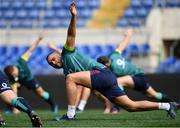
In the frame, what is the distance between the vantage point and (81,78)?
39.1ft

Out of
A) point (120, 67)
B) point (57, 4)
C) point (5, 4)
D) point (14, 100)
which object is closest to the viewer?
point (14, 100)

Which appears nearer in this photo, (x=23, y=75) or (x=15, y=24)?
(x=23, y=75)

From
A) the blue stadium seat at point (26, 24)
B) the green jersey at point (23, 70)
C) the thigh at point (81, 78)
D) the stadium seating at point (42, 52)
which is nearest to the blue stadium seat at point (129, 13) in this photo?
the stadium seating at point (42, 52)

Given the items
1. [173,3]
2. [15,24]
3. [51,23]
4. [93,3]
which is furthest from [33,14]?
[173,3]

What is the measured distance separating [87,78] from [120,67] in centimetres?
411

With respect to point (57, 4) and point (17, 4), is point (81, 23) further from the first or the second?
point (17, 4)

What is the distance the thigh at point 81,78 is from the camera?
11.9 metres

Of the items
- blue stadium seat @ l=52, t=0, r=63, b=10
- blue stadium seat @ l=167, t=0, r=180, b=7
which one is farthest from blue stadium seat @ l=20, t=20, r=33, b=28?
blue stadium seat @ l=167, t=0, r=180, b=7

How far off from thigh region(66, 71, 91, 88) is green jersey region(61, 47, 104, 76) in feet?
0.77

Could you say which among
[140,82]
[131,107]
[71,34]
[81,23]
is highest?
[71,34]

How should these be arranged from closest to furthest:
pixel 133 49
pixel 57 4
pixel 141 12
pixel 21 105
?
pixel 21 105 → pixel 133 49 → pixel 141 12 → pixel 57 4

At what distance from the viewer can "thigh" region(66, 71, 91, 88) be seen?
1192 centimetres

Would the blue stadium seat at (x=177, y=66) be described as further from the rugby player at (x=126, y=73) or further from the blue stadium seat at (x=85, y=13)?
the blue stadium seat at (x=85, y=13)

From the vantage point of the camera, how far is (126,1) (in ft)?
86.0
